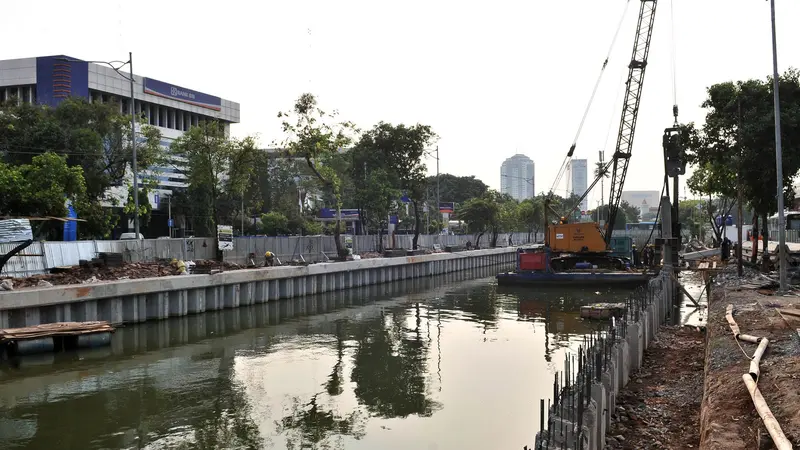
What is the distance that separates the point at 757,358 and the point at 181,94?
81.2 m

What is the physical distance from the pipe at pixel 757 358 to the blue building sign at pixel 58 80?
226 feet

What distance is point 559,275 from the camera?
39688 millimetres

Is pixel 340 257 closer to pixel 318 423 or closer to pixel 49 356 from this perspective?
pixel 49 356

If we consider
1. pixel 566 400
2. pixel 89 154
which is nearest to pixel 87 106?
pixel 89 154

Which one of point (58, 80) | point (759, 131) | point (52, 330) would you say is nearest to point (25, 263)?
point (52, 330)

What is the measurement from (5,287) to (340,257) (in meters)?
23.6

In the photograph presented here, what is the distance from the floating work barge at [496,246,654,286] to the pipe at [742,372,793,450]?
29813mm

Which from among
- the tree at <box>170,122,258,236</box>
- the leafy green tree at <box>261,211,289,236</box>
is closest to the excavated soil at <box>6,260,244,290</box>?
the tree at <box>170,122,258,236</box>

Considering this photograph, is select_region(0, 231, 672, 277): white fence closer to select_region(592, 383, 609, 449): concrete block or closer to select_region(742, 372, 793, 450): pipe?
select_region(592, 383, 609, 449): concrete block

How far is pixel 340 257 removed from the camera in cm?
4325

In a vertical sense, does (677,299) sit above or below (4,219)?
below

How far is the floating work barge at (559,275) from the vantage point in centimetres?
3819

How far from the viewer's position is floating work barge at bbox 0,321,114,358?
765 inches

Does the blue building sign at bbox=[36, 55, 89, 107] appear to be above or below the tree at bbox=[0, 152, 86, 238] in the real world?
above
